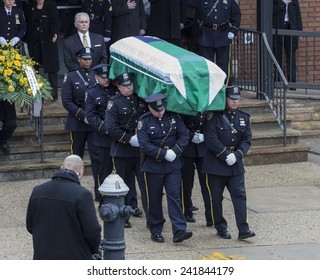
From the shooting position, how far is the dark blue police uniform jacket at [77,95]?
42.3ft

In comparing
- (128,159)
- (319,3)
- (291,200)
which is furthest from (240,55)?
(128,159)

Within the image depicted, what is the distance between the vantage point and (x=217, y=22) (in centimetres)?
1549

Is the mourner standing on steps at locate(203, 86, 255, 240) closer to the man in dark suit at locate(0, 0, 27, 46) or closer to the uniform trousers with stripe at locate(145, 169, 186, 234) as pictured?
the uniform trousers with stripe at locate(145, 169, 186, 234)

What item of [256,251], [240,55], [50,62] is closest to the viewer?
[256,251]

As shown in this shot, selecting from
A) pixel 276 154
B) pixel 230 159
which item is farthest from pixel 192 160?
pixel 276 154

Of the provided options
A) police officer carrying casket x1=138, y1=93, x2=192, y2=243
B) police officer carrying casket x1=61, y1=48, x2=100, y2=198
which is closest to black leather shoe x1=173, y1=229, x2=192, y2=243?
police officer carrying casket x1=138, y1=93, x2=192, y2=243

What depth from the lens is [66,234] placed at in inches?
320

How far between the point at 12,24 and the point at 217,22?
2.90 meters

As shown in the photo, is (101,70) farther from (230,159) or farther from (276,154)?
(276,154)

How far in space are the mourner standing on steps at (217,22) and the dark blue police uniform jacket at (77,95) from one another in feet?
9.91

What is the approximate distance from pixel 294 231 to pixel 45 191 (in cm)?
414

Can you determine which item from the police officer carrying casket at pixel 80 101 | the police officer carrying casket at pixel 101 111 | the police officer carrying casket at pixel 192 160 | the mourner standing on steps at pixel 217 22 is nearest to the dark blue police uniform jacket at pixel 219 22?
the mourner standing on steps at pixel 217 22

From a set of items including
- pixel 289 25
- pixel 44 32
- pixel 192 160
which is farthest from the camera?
pixel 289 25

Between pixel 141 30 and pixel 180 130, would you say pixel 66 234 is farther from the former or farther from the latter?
pixel 141 30
